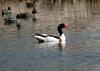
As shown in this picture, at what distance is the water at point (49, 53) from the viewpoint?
20.4m

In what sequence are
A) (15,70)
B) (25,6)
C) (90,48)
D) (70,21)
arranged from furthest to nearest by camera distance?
(25,6) < (70,21) < (90,48) < (15,70)

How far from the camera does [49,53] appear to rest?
2416cm

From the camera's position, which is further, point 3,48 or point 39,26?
point 39,26

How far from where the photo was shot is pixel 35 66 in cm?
2052

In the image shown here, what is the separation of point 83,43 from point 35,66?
7.43m

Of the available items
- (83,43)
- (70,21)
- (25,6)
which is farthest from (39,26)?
(25,6)

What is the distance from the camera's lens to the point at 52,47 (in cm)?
2703

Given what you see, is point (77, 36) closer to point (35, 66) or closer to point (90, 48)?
point (90, 48)

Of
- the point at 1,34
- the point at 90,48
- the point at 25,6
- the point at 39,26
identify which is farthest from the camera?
the point at 25,6

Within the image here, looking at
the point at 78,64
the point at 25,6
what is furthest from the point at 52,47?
the point at 25,6

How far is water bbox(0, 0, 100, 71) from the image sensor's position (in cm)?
2041

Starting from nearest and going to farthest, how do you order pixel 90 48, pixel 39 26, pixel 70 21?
pixel 90 48 → pixel 39 26 → pixel 70 21

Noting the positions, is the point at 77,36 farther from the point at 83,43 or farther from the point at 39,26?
the point at 39,26

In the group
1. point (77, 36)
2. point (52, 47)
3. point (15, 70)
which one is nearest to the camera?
point (15, 70)
